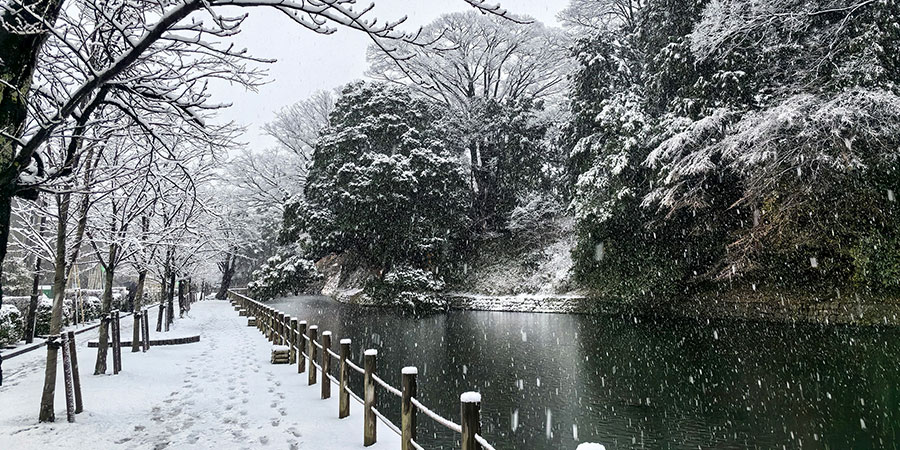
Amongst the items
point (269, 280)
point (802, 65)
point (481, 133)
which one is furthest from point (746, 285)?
point (269, 280)

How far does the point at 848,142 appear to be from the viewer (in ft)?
37.5

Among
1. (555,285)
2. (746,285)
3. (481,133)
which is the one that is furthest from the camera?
(481,133)

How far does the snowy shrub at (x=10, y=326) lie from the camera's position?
39.0 ft

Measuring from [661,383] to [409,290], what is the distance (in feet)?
42.9

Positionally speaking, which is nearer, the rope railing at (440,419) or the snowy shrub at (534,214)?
the rope railing at (440,419)

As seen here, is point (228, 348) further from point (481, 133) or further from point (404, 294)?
point (481, 133)

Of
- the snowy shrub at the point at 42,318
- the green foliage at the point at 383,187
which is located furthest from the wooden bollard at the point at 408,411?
the green foliage at the point at 383,187

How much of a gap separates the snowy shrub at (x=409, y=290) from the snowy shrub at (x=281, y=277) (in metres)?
6.58

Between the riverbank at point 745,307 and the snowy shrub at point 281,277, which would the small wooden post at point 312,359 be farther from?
the snowy shrub at point 281,277

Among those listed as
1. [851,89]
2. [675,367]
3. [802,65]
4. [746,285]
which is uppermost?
[802,65]

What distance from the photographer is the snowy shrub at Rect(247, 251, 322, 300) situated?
25.8 meters

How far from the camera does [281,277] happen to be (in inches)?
1013

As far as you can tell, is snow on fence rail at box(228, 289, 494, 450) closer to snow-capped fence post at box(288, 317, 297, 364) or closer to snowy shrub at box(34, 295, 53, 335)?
snow-capped fence post at box(288, 317, 297, 364)

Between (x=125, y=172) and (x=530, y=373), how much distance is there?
7710 millimetres
